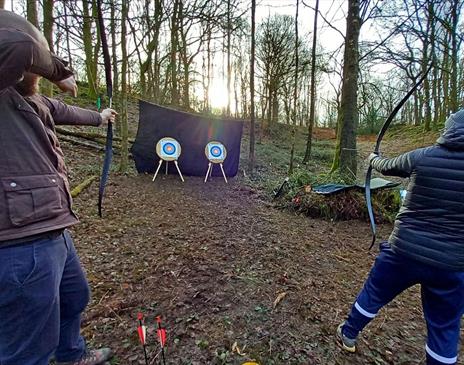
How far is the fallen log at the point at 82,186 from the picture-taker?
153 inches

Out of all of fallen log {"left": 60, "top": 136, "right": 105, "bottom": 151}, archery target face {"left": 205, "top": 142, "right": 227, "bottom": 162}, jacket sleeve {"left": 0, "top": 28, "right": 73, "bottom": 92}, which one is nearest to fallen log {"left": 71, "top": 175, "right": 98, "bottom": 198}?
fallen log {"left": 60, "top": 136, "right": 105, "bottom": 151}

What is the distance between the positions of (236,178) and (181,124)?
1.72 m

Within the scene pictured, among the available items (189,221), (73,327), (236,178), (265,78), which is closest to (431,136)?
(265,78)

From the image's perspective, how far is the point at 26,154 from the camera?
95 centimetres

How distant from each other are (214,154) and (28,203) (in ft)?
17.8

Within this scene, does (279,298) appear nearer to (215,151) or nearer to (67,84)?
(67,84)

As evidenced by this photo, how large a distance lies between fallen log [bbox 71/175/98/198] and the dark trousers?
3690mm

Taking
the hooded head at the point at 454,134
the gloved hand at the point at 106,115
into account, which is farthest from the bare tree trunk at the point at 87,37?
the hooded head at the point at 454,134

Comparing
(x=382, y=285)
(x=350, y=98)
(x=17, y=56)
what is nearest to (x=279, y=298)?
(x=382, y=285)

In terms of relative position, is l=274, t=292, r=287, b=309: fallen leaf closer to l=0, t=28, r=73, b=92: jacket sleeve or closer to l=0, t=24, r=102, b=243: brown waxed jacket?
l=0, t=24, r=102, b=243: brown waxed jacket

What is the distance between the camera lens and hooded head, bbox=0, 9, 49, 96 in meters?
0.87

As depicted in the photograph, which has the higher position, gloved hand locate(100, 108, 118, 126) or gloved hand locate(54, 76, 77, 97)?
gloved hand locate(54, 76, 77, 97)

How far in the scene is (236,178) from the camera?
670cm

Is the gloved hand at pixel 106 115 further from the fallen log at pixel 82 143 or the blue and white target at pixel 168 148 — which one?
the fallen log at pixel 82 143
